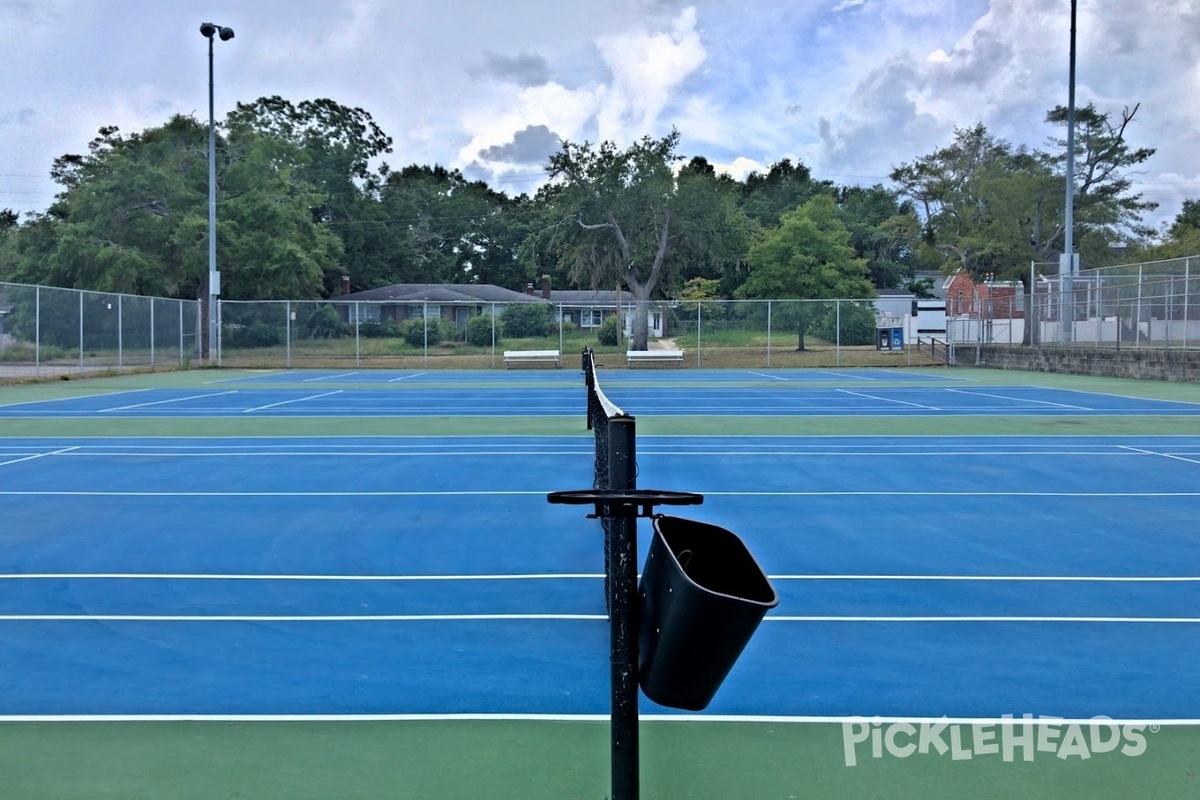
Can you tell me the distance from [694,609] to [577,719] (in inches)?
102

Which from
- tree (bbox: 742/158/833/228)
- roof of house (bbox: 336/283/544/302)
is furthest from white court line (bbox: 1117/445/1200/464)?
tree (bbox: 742/158/833/228)

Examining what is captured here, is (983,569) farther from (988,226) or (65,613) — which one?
(988,226)

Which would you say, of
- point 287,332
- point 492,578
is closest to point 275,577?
point 492,578

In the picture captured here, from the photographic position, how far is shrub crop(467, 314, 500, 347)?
4953cm

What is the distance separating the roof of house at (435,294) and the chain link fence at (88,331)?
1185 inches

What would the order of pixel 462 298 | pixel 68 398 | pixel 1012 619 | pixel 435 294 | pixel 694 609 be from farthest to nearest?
1. pixel 435 294
2. pixel 462 298
3. pixel 68 398
4. pixel 1012 619
5. pixel 694 609

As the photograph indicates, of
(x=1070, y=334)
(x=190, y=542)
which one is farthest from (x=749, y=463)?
(x=1070, y=334)

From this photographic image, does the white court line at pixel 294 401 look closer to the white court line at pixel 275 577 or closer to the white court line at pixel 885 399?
the white court line at pixel 885 399

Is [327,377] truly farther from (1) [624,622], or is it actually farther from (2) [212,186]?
(1) [624,622]

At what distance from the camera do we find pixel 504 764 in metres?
4.52

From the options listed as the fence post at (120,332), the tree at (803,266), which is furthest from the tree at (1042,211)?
the fence post at (120,332)

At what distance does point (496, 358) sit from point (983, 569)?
41.3m

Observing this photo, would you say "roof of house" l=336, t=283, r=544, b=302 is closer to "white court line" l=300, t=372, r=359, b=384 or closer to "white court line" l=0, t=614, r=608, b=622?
"white court line" l=300, t=372, r=359, b=384

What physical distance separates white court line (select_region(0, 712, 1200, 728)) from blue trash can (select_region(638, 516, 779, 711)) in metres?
2.19
